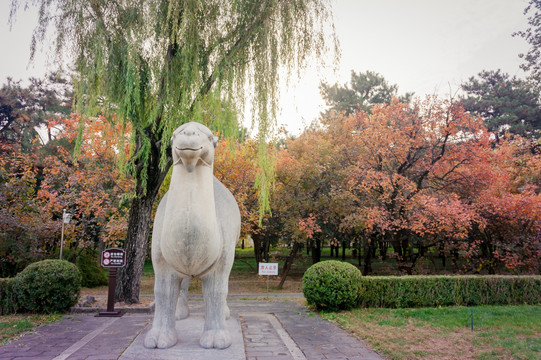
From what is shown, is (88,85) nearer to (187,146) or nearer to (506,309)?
(187,146)

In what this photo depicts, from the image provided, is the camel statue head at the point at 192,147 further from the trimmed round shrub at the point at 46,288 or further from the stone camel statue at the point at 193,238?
the trimmed round shrub at the point at 46,288

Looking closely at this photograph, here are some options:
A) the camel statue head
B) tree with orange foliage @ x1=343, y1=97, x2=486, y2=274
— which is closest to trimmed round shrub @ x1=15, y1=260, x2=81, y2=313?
the camel statue head

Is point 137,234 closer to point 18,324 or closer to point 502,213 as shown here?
point 18,324

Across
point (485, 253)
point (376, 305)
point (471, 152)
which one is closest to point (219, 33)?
point (376, 305)

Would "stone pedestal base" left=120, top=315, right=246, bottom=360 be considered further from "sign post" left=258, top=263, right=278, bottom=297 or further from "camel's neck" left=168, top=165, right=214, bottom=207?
"sign post" left=258, top=263, right=278, bottom=297

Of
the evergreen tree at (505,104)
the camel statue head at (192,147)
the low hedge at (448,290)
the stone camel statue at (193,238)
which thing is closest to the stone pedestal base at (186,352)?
the stone camel statue at (193,238)

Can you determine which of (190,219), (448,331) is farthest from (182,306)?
(448,331)

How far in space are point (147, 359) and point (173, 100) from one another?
498cm

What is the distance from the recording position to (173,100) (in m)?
7.01

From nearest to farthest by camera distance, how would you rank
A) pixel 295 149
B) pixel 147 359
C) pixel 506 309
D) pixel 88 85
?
1. pixel 147 359
2. pixel 88 85
3. pixel 506 309
4. pixel 295 149

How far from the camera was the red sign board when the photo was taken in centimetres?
750

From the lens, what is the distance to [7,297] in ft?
24.6

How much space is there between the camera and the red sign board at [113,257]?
750cm

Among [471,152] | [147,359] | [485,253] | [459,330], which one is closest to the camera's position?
[147,359]
